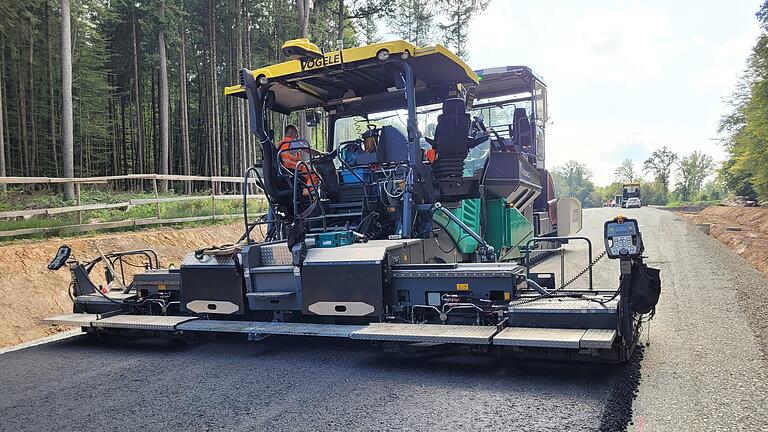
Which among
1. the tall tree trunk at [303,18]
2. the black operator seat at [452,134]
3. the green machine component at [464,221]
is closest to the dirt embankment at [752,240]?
the green machine component at [464,221]

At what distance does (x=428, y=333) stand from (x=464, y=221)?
2.29 meters

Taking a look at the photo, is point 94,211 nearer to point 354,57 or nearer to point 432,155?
point 354,57

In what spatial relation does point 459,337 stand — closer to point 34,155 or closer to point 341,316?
point 341,316

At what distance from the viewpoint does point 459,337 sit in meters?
4.01

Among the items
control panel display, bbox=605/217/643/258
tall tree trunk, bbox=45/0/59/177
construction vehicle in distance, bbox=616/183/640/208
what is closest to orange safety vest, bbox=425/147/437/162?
control panel display, bbox=605/217/643/258

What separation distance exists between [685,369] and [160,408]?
12.6 feet

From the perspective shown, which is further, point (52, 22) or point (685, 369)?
point (52, 22)

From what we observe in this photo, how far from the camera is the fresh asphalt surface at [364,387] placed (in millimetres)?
3322

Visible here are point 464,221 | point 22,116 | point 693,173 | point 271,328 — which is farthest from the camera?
point 693,173

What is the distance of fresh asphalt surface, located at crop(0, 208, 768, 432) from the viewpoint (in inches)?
131

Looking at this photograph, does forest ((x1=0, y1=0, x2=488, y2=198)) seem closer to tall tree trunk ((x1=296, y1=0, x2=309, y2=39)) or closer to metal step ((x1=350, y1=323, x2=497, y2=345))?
tall tree trunk ((x1=296, y1=0, x2=309, y2=39))

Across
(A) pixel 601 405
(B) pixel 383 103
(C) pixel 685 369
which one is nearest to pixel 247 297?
(B) pixel 383 103

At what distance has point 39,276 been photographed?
8.45 meters

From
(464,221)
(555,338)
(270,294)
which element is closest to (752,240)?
(464,221)
